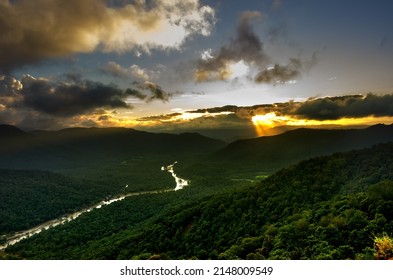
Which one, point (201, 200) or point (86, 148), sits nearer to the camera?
point (201, 200)

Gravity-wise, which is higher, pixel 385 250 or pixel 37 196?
pixel 385 250

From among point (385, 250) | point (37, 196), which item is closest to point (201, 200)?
point (385, 250)

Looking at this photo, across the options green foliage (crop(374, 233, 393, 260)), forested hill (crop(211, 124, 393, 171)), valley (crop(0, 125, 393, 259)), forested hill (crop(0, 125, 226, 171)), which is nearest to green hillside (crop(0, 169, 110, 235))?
valley (crop(0, 125, 393, 259))

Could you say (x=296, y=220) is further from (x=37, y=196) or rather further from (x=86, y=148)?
(x=86, y=148)

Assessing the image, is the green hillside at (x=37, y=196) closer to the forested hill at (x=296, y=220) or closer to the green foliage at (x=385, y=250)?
the forested hill at (x=296, y=220)

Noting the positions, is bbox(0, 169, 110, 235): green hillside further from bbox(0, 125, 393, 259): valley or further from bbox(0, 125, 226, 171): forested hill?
bbox(0, 125, 226, 171): forested hill

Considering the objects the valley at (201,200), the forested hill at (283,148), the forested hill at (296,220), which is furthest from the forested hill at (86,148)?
the forested hill at (296,220)
